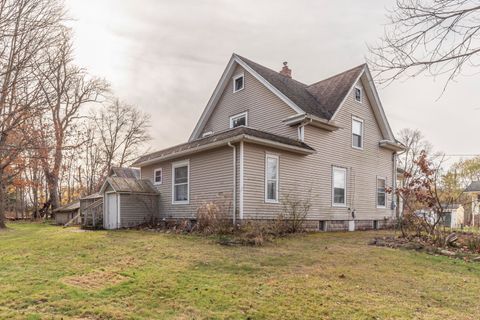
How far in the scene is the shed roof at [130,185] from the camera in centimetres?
1488

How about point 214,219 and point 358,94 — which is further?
point 358,94

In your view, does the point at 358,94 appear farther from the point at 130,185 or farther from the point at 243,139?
the point at 130,185

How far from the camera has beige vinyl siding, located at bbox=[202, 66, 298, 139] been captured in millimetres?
14812

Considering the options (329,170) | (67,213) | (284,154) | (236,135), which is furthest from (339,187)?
(67,213)

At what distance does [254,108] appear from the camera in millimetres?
16047

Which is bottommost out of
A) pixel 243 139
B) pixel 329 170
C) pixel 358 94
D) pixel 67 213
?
pixel 67 213

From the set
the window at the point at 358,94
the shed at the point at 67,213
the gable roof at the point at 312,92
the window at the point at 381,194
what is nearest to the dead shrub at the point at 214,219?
the gable roof at the point at 312,92

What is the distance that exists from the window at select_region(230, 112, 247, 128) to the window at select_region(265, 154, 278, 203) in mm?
4125

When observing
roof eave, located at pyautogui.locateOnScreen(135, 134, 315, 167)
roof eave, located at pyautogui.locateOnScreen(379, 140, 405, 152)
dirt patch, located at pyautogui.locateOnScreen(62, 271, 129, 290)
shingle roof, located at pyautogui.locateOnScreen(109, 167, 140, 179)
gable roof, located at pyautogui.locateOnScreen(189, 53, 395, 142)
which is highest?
gable roof, located at pyautogui.locateOnScreen(189, 53, 395, 142)

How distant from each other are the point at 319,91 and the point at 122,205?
11.2 metres

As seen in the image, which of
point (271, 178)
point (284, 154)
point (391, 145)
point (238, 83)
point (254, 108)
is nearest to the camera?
point (271, 178)

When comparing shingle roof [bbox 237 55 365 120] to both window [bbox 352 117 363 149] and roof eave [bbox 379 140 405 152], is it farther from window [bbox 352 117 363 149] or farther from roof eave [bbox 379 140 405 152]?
roof eave [bbox 379 140 405 152]

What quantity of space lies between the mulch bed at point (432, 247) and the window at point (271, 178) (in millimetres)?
3953

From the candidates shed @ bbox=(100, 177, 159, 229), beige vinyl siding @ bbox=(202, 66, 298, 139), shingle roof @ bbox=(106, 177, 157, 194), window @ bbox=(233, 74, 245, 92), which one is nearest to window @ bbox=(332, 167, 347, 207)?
beige vinyl siding @ bbox=(202, 66, 298, 139)
